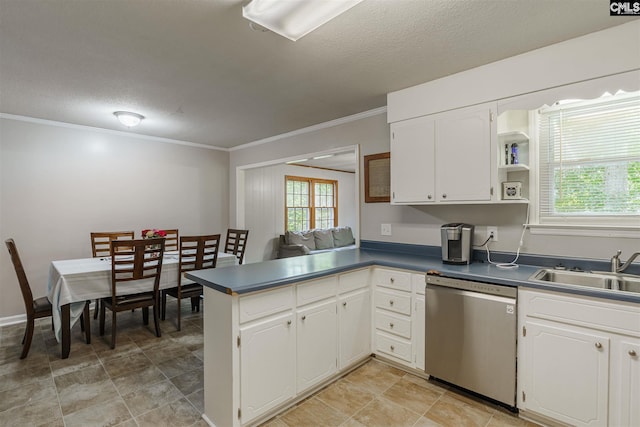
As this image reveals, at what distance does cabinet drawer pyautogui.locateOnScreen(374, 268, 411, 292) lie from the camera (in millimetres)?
2502

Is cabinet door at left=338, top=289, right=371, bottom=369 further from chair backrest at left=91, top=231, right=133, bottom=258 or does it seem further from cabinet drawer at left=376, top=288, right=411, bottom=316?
chair backrest at left=91, top=231, right=133, bottom=258

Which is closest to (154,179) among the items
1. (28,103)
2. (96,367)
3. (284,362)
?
(28,103)

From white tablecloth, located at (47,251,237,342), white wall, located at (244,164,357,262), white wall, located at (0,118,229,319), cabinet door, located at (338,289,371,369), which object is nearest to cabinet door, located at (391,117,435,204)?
cabinet door, located at (338,289,371,369)

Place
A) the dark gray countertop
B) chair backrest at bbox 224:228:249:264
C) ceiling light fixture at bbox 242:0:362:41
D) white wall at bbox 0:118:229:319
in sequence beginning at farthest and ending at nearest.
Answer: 1. chair backrest at bbox 224:228:249:264
2. white wall at bbox 0:118:229:319
3. the dark gray countertop
4. ceiling light fixture at bbox 242:0:362:41

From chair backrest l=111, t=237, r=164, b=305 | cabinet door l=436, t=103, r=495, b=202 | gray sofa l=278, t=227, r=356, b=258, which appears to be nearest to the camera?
cabinet door l=436, t=103, r=495, b=202

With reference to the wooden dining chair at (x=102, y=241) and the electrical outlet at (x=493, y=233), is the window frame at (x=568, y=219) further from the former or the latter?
the wooden dining chair at (x=102, y=241)

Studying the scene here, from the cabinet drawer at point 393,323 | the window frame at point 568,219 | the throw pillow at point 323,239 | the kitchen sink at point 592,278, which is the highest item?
the window frame at point 568,219

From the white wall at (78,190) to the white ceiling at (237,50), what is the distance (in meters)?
0.61

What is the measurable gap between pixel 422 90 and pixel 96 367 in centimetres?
362

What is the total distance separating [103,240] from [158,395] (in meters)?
2.78

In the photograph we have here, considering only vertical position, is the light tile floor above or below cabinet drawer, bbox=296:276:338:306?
below

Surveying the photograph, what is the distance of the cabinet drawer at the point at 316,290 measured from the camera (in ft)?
6.99

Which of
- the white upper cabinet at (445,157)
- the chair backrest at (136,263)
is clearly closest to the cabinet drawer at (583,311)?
the white upper cabinet at (445,157)

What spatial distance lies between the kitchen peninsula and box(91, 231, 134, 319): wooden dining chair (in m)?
2.56
